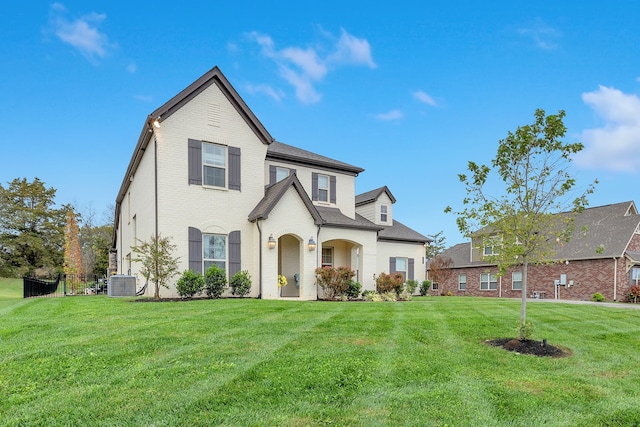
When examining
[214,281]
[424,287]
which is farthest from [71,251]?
[424,287]

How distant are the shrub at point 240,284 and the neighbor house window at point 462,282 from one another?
2292 centimetres

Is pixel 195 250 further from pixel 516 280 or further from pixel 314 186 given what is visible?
pixel 516 280

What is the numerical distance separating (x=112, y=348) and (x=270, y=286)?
9.21 metres

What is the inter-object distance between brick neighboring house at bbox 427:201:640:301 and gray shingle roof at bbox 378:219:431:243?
3654 millimetres

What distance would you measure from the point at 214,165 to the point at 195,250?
3.38 metres

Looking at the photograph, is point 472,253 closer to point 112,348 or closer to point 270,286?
point 270,286

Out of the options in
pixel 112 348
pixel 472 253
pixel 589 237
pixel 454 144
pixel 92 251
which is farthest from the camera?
pixel 92 251

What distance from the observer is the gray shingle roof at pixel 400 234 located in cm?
2177

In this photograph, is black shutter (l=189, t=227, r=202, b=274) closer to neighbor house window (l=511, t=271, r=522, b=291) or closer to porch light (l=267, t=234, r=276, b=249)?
porch light (l=267, t=234, r=276, b=249)

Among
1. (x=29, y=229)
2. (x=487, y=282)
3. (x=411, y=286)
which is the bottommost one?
(x=487, y=282)

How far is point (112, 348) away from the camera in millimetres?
5480

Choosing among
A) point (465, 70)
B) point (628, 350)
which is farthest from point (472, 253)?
point (628, 350)

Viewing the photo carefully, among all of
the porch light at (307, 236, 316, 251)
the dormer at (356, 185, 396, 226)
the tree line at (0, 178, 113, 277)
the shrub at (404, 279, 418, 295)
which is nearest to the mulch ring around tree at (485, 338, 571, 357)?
the porch light at (307, 236, 316, 251)

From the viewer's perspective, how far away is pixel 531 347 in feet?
21.1
